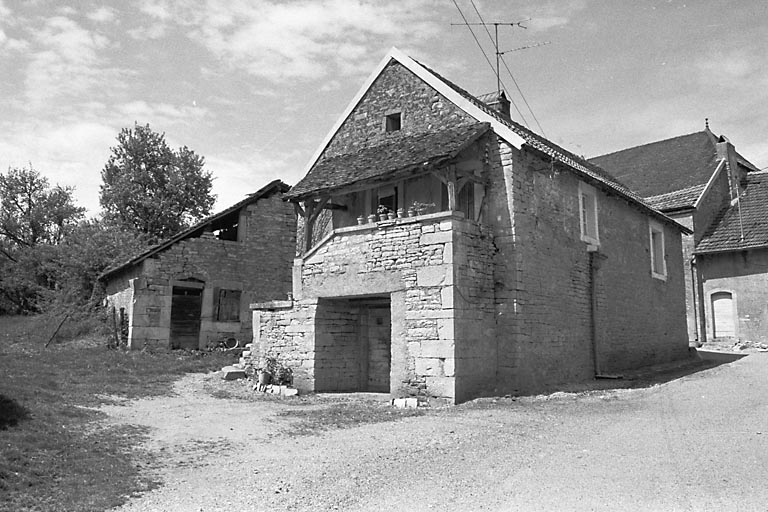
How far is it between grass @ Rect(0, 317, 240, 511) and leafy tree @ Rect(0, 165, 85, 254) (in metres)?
27.2

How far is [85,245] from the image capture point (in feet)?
91.5

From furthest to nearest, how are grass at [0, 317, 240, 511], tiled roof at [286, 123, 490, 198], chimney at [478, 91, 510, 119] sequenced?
1. chimney at [478, 91, 510, 119]
2. tiled roof at [286, 123, 490, 198]
3. grass at [0, 317, 240, 511]

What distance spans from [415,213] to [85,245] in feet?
68.2

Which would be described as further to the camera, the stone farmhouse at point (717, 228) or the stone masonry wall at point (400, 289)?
the stone farmhouse at point (717, 228)

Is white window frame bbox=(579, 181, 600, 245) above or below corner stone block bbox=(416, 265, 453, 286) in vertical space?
above

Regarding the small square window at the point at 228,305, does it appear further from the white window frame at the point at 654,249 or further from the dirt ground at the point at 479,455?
the white window frame at the point at 654,249

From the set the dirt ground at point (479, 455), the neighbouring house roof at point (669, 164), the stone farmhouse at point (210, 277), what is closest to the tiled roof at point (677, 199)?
the neighbouring house roof at point (669, 164)

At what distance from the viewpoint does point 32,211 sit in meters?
41.4

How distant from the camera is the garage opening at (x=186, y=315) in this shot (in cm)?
1980

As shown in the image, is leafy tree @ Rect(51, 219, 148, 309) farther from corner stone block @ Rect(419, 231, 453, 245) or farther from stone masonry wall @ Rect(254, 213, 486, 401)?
corner stone block @ Rect(419, 231, 453, 245)

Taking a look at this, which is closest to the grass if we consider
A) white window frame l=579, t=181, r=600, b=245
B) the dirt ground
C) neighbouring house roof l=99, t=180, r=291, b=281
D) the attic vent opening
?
the dirt ground

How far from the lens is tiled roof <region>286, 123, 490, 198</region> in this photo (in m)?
12.2

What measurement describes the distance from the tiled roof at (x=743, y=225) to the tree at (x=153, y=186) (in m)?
25.4

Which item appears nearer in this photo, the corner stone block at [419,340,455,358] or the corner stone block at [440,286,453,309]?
the corner stone block at [419,340,455,358]
